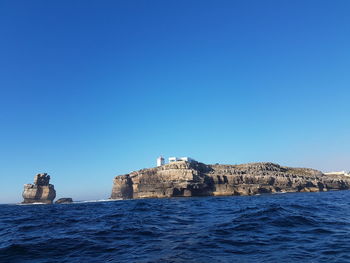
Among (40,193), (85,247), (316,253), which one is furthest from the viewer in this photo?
(40,193)

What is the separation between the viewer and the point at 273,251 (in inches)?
313

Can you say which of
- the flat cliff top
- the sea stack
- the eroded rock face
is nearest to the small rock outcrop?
the sea stack

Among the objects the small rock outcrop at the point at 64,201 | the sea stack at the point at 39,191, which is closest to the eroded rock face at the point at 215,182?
the small rock outcrop at the point at 64,201

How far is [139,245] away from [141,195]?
9050 cm

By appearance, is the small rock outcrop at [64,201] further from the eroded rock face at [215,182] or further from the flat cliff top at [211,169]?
the eroded rock face at [215,182]

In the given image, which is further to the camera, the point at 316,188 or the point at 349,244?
the point at 316,188

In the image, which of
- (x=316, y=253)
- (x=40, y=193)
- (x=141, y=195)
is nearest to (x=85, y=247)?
(x=316, y=253)

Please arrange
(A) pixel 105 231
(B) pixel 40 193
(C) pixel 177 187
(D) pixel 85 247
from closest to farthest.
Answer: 1. (D) pixel 85 247
2. (A) pixel 105 231
3. (C) pixel 177 187
4. (B) pixel 40 193

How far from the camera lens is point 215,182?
282 feet

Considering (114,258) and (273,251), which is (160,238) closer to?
(114,258)

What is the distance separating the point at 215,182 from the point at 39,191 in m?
95.6

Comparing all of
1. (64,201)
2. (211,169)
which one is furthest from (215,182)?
(64,201)

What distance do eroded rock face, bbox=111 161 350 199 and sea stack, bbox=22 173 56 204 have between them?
53.4 metres

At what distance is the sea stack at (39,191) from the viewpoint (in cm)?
11781
